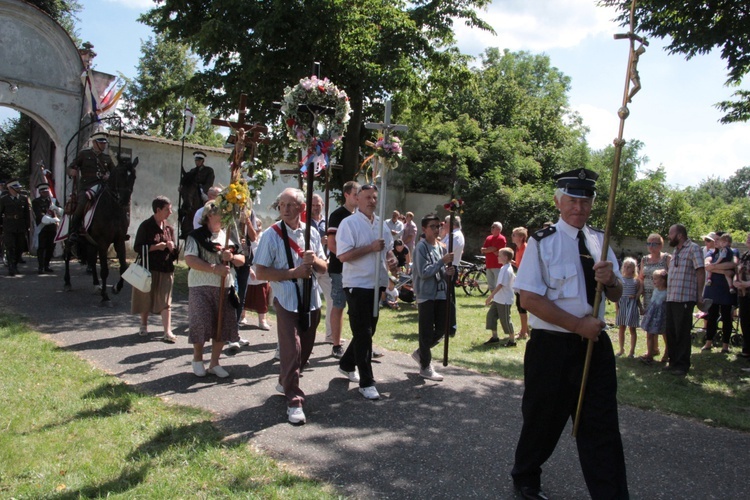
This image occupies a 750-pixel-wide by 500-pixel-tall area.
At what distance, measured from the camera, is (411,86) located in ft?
53.6

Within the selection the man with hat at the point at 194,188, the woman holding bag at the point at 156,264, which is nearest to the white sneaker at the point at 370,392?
the woman holding bag at the point at 156,264

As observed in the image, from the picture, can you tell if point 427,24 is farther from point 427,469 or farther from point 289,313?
point 427,469

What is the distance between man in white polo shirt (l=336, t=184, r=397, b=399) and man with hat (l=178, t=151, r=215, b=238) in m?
6.98

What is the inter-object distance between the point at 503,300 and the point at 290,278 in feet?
17.8

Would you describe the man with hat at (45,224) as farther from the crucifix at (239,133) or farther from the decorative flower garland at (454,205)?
the decorative flower garland at (454,205)

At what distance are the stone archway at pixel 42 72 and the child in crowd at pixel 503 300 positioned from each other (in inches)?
542

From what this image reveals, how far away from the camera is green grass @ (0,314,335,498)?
3.96 m

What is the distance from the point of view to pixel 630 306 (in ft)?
31.5

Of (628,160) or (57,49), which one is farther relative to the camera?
(628,160)

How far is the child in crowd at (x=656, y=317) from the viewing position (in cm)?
920

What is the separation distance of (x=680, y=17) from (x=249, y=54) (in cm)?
994

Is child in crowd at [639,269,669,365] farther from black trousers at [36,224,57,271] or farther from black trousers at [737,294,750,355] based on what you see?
black trousers at [36,224,57,271]

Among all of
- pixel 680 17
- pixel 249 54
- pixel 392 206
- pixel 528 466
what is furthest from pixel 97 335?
pixel 392 206

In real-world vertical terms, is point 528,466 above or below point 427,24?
below
